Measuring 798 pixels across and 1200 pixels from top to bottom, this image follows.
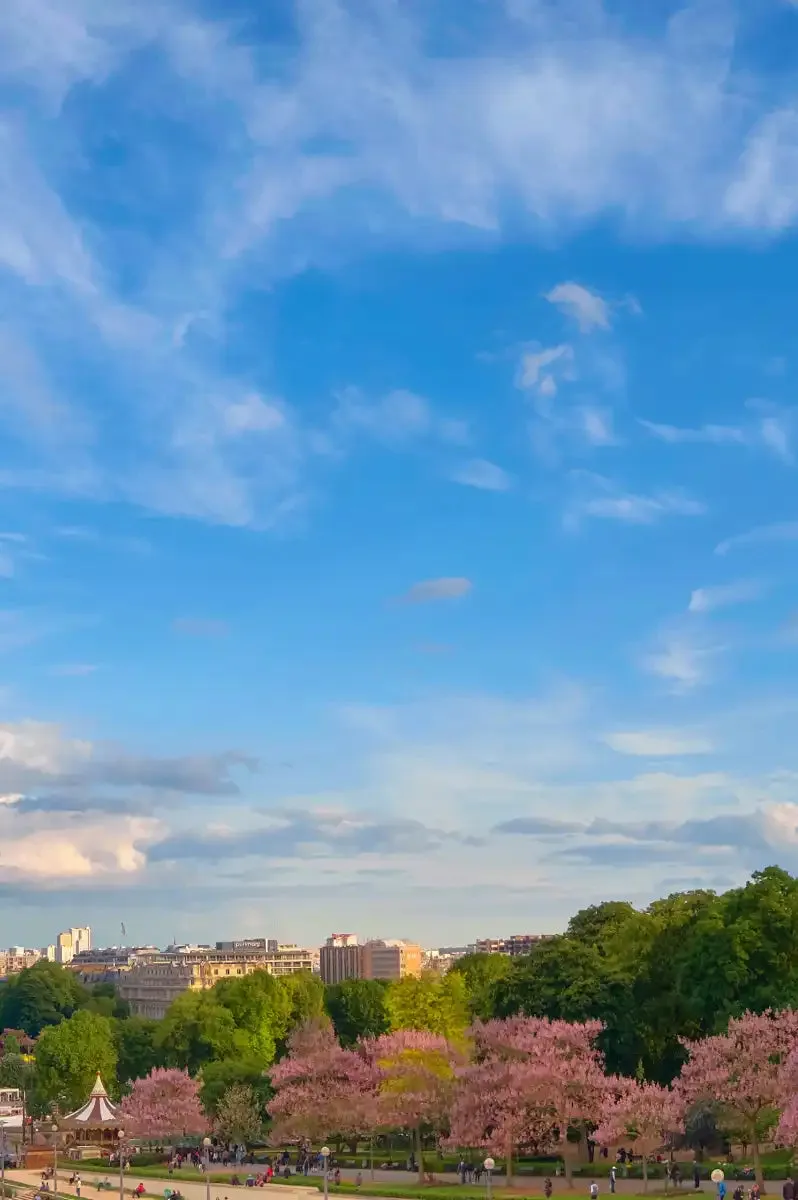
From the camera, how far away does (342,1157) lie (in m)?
86.1

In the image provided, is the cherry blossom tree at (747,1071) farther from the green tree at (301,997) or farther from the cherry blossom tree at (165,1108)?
the green tree at (301,997)

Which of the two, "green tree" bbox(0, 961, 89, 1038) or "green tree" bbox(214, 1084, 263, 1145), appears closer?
"green tree" bbox(214, 1084, 263, 1145)

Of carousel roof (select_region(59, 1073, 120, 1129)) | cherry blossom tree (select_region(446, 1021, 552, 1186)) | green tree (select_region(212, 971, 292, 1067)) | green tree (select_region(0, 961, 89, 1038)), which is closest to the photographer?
cherry blossom tree (select_region(446, 1021, 552, 1186))

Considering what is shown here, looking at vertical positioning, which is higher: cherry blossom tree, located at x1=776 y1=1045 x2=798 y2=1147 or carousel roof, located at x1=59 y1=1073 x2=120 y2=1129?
cherry blossom tree, located at x1=776 y1=1045 x2=798 y2=1147

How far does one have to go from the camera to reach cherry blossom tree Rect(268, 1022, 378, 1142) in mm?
81312

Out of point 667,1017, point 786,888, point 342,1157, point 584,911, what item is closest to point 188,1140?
point 342,1157

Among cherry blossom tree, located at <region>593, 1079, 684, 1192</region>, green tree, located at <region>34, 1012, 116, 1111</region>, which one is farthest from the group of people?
green tree, located at <region>34, 1012, 116, 1111</region>

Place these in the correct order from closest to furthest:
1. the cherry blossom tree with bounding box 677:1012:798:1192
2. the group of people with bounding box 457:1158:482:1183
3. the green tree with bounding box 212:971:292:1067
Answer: the cherry blossom tree with bounding box 677:1012:798:1192
the group of people with bounding box 457:1158:482:1183
the green tree with bounding box 212:971:292:1067

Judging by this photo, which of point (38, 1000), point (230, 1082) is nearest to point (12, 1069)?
point (38, 1000)

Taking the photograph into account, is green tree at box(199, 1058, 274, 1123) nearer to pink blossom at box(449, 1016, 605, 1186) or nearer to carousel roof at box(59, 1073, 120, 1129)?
carousel roof at box(59, 1073, 120, 1129)

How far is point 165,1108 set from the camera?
9462cm

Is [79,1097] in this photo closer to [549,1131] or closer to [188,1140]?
[188,1140]

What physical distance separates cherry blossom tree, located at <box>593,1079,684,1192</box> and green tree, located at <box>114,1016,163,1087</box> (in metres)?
72.7

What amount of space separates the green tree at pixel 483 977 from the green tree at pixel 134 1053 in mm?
28728
